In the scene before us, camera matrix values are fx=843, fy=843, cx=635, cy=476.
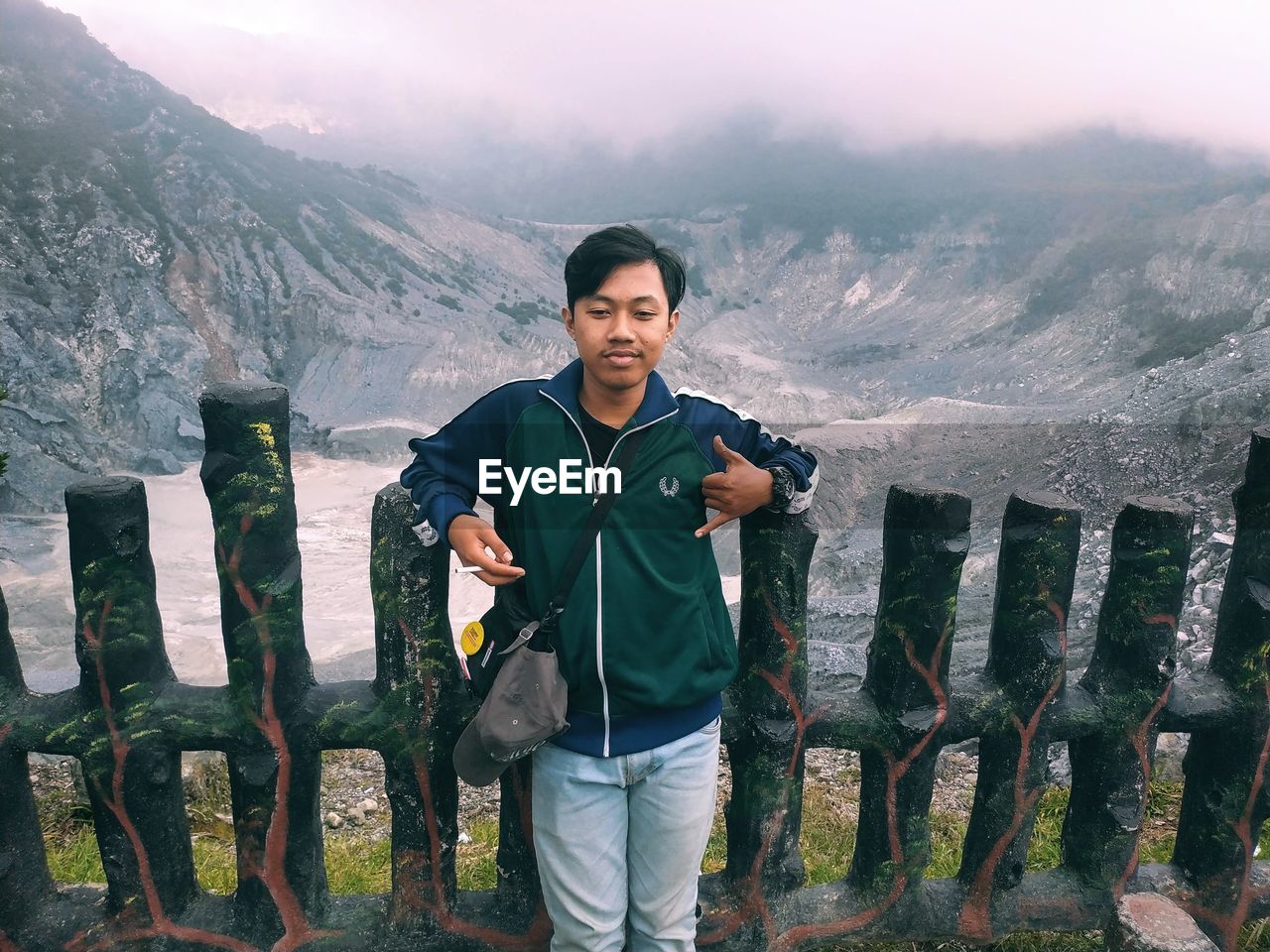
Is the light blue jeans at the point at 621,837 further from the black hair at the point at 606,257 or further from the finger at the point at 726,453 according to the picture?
the black hair at the point at 606,257

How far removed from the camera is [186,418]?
13203 mm

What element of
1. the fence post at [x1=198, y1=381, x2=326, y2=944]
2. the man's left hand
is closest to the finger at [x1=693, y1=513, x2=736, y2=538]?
the man's left hand

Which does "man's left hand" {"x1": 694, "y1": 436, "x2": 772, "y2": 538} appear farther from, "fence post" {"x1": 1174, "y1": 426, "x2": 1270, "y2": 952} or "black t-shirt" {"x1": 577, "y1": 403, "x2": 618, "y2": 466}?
"fence post" {"x1": 1174, "y1": 426, "x2": 1270, "y2": 952}

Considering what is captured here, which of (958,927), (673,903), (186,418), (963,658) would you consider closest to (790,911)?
(958,927)

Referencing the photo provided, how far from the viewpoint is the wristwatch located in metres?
1.55

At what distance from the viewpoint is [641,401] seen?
156cm

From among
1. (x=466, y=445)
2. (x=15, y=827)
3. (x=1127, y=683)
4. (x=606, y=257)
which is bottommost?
(x=15, y=827)

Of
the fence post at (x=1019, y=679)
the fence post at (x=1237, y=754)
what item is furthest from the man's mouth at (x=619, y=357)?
the fence post at (x=1237, y=754)

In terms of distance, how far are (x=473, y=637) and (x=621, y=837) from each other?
464mm

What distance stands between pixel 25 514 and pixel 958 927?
38.6ft

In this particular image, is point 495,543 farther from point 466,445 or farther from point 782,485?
point 782,485

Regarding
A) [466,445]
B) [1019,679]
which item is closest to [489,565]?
[466,445]

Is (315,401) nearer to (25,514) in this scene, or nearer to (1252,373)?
(25,514)

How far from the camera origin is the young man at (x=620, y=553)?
4.81 feet
